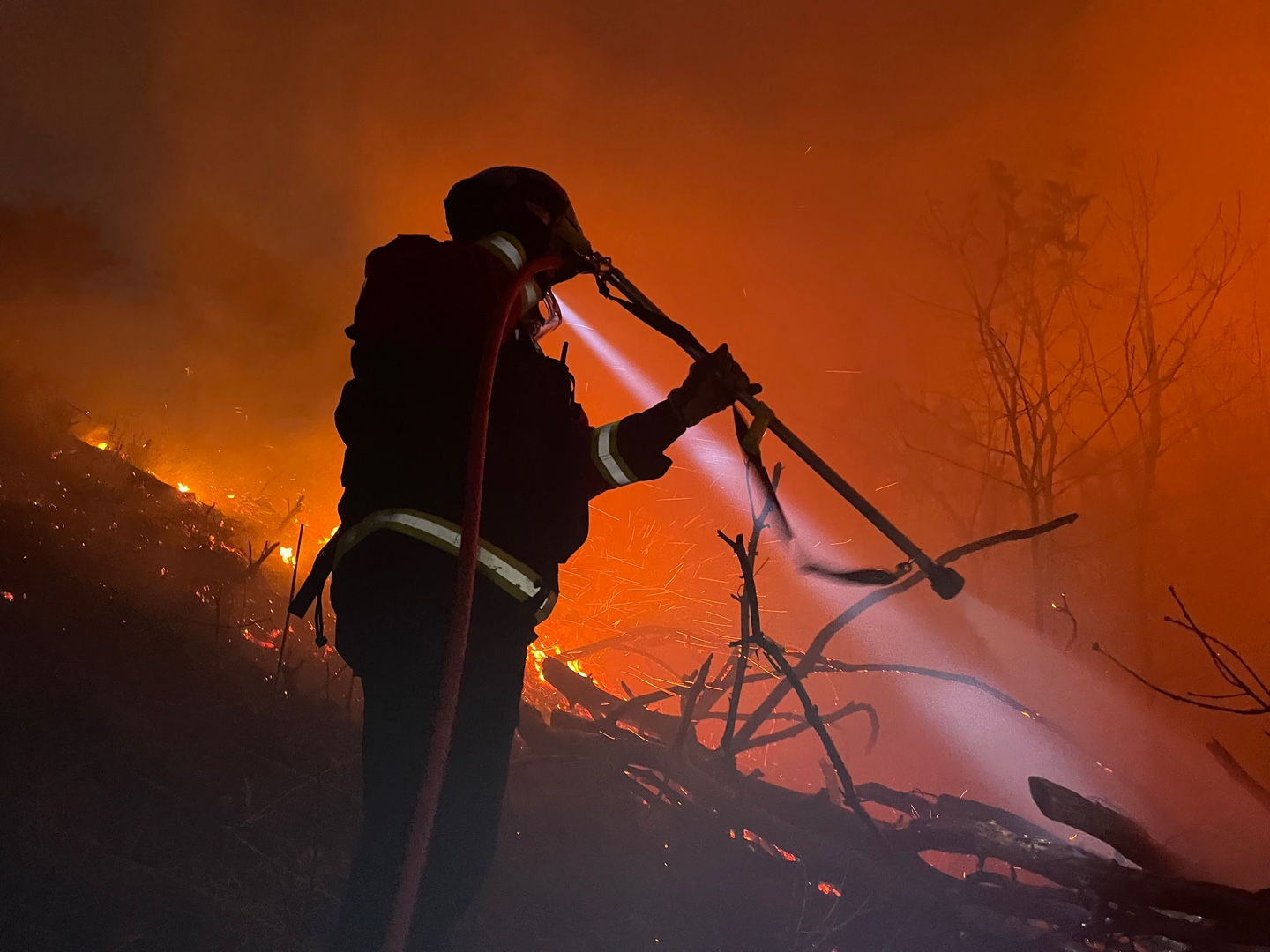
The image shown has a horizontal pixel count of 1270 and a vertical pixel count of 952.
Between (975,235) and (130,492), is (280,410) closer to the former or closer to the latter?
(130,492)

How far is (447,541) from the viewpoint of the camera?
1907 millimetres

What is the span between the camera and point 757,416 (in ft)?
8.46

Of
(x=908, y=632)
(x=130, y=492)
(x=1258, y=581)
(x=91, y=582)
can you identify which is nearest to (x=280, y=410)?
(x=130, y=492)

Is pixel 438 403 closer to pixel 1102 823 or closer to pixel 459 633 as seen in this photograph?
pixel 459 633

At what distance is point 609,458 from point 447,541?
24.5 inches

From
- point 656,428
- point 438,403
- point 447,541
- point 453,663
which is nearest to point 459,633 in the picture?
point 453,663

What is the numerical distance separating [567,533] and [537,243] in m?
0.97

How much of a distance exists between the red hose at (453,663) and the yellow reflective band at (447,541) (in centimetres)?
12

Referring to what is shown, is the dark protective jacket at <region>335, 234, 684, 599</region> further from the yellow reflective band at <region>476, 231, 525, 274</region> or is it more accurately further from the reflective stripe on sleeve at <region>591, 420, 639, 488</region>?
the reflective stripe on sleeve at <region>591, 420, 639, 488</region>

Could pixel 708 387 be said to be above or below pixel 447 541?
above

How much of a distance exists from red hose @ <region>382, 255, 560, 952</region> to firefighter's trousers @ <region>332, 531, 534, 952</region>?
195 millimetres

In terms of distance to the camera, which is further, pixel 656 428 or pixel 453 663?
pixel 656 428

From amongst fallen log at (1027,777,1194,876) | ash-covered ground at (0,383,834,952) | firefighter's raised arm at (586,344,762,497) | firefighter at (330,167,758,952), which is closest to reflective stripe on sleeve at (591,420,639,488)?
firefighter's raised arm at (586,344,762,497)

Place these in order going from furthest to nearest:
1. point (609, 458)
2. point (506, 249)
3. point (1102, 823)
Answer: point (1102, 823), point (609, 458), point (506, 249)
